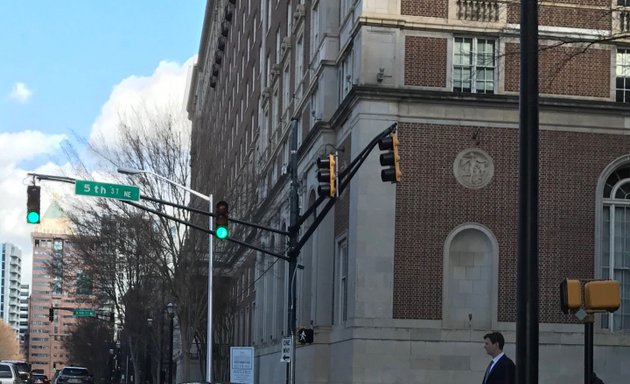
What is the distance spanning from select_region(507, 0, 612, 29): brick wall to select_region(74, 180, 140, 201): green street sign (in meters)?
13.5

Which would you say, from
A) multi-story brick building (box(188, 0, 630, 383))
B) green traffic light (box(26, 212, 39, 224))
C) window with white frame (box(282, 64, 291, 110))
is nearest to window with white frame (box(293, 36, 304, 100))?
window with white frame (box(282, 64, 291, 110))

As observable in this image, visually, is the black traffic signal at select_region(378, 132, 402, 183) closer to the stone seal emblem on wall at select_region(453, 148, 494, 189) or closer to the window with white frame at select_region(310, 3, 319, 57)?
the stone seal emblem on wall at select_region(453, 148, 494, 189)

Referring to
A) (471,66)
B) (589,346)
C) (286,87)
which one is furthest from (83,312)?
(589,346)

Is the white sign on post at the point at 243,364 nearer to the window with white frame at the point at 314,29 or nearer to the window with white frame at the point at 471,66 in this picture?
the window with white frame at the point at 471,66

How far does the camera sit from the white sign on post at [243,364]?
30141 millimetres

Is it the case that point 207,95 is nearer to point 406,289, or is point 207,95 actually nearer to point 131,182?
point 131,182

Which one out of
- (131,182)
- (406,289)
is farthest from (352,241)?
(131,182)

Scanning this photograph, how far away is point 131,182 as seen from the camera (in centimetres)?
3884

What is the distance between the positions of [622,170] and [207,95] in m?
70.8

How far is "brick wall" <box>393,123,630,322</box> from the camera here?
30.0 meters

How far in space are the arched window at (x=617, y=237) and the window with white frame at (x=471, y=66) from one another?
15.9 ft

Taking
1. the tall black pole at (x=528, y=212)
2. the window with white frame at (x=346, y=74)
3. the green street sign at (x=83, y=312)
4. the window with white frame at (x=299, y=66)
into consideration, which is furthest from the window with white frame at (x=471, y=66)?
the green street sign at (x=83, y=312)

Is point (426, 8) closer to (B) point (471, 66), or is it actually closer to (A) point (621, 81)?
(B) point (471, 66)

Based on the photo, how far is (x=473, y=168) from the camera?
30578mm
